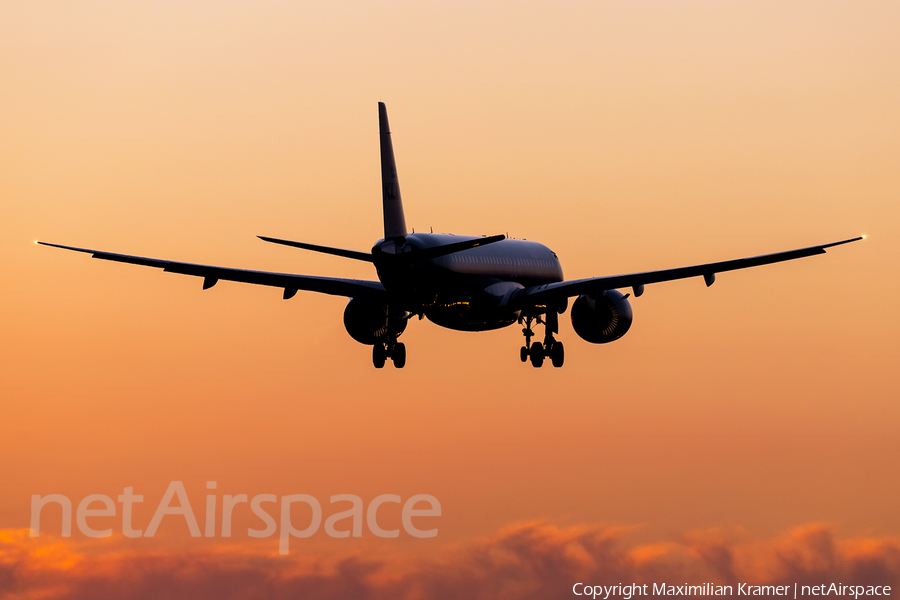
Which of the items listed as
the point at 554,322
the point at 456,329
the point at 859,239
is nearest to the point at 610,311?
the point at 554,322

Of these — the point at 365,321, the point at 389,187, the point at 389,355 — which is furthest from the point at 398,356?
the point at 389,187

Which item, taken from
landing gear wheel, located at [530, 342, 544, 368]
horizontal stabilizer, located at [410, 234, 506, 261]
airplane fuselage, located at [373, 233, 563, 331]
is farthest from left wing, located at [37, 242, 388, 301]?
landing gear wheel, located at [530, 342, 544, 368]

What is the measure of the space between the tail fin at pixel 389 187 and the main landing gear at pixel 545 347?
866 cm

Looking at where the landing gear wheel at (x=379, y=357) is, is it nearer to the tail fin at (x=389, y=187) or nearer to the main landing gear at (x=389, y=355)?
the main landing gear at (x=389, y=355)

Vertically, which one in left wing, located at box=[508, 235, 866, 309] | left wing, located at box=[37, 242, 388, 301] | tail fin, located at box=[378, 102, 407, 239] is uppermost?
tail fin, located at box=[378, 102, 407, 239]

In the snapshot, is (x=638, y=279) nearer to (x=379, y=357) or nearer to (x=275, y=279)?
(x=379, y=357)

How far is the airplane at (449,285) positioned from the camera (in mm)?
44812

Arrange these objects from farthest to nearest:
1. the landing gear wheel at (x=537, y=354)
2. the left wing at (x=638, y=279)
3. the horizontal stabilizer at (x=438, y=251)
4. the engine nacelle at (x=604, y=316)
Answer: the landing gear wheel at (x=537, y=354) < the engine nacelle at (x=604, y=316) < the horizontal stabilizer at (x=438, y=251) < the left wing at (x=638, y=279)

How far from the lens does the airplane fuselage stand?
45125 millimetres

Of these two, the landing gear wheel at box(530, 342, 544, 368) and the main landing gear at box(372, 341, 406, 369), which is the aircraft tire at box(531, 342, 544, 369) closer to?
the landing gear wheel at box(530, 342, 544, 368)

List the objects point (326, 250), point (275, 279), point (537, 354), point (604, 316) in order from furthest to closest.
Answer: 1. point (537, 354)
2. point (604, 316)
3. point (275, 279)
4. point (326, 250)

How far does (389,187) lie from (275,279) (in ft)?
19.5

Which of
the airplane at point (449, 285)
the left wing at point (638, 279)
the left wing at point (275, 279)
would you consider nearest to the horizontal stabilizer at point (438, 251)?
the airplane at point (449, 285)

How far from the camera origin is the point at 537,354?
52.1 metres
